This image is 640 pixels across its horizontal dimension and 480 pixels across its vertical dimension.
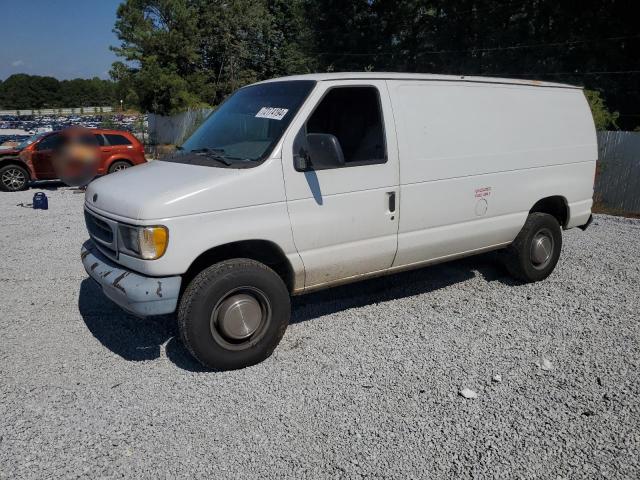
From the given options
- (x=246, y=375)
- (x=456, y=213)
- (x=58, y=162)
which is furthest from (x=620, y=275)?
(x=58, y=162)

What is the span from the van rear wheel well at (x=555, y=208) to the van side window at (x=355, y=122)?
2.34 m

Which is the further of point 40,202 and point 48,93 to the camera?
point 48,93

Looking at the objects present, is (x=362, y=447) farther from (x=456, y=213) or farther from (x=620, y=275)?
(x=620, y=275)

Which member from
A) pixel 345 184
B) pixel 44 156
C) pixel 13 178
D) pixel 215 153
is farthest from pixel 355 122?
pixel 13 178

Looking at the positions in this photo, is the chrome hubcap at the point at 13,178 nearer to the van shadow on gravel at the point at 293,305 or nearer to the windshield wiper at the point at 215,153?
the van shadow on gravel at the point at 293,305

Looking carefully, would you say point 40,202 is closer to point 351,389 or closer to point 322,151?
point 322,151

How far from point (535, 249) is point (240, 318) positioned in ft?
11.7

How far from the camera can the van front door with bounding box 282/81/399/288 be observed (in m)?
3.91

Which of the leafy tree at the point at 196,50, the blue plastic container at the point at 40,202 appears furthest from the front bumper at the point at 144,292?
the leafy tree at the point at 196,50

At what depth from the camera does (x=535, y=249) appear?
5652 millimetres

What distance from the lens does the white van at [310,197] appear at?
3588 millimetres

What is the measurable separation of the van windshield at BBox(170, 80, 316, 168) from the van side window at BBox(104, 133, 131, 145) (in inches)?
430

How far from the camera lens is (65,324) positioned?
4.79 m

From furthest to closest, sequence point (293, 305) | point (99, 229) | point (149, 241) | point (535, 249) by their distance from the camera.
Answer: point (535, 249) < point (293, 305) < point (99, 229) < point (149, 241)
